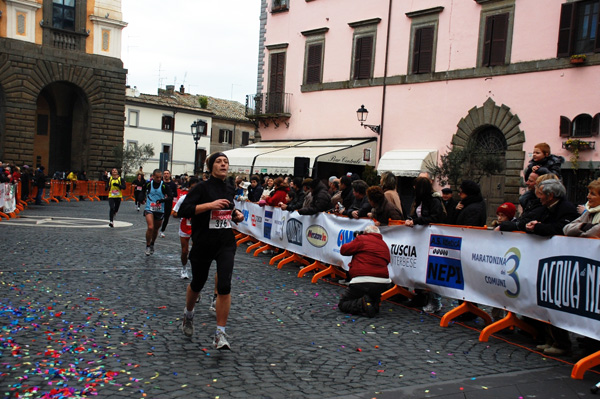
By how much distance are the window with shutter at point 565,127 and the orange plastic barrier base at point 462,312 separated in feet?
45.0

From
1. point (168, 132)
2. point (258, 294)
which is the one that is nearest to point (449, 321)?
point (258, 294)

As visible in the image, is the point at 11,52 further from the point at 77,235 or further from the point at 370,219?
the point at 370,219

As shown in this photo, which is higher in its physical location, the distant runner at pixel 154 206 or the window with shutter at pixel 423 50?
the window with shutter at pixel 423 50

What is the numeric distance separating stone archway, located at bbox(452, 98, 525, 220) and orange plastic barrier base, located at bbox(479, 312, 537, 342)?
14874 millimetres

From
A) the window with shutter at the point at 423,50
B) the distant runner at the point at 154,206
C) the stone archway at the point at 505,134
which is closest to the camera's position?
the distant runner at the point at 154,206

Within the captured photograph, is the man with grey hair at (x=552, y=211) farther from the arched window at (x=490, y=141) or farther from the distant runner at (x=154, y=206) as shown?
the arched window at (x=490, y=141)

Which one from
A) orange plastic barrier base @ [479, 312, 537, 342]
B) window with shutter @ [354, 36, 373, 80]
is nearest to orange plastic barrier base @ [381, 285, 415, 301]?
orange plastic barrier base @ [479, 312, 537, 342]

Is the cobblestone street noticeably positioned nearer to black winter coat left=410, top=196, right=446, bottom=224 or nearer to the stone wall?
black winter coat left=410, top=196, right=446, bottom=224

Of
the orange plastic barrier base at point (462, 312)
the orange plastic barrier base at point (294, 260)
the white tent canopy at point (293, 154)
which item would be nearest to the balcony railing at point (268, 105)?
the white tent canopy at point (293, 154)

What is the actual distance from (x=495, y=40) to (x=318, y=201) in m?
13.4

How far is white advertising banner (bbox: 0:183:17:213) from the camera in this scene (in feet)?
63.9

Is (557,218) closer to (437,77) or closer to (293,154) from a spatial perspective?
(437,77)

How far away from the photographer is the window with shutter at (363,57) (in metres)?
26.7

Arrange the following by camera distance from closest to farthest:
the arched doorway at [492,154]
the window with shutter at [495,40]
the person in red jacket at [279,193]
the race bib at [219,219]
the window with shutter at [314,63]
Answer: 1. the race bib at [219,219]
2. the person in red jacket at [279,193]
3. the window with shutter at [495,40]
4. the arched doorway at [492,154]
5. the window with shutter at [314,63]
